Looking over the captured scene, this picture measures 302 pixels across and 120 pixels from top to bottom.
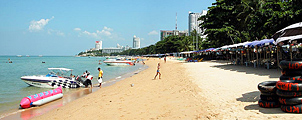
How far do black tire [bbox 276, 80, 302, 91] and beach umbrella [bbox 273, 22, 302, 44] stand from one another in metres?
4.81

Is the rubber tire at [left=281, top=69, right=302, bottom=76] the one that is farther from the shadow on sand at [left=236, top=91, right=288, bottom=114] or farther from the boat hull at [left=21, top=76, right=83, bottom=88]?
the boat hull at [left=21, top=76, right=83, bottom=88]

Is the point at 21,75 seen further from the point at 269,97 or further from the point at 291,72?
the point at 291,72

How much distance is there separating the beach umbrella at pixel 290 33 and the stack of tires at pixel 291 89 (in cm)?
445

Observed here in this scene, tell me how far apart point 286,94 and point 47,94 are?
9.75 metres

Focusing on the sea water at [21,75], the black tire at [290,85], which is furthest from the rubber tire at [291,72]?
the sea water at [21,75]

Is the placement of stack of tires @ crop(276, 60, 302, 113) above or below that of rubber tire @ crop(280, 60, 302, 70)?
below

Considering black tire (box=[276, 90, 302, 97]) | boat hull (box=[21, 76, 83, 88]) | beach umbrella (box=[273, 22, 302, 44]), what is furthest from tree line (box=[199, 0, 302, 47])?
black tire (box=[276, 90, 302, 97])

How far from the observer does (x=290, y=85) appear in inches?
179

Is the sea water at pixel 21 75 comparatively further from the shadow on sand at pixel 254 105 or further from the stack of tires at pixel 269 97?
the stack of tires at pixel 269 97

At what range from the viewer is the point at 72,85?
14.2 m

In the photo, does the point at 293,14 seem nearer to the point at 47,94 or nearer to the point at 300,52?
the point at 300,52

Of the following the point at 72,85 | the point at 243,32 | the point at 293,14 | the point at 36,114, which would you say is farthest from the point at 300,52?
the point at 36,114

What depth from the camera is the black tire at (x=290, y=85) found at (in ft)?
14.8

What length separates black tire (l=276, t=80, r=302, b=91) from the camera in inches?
177
